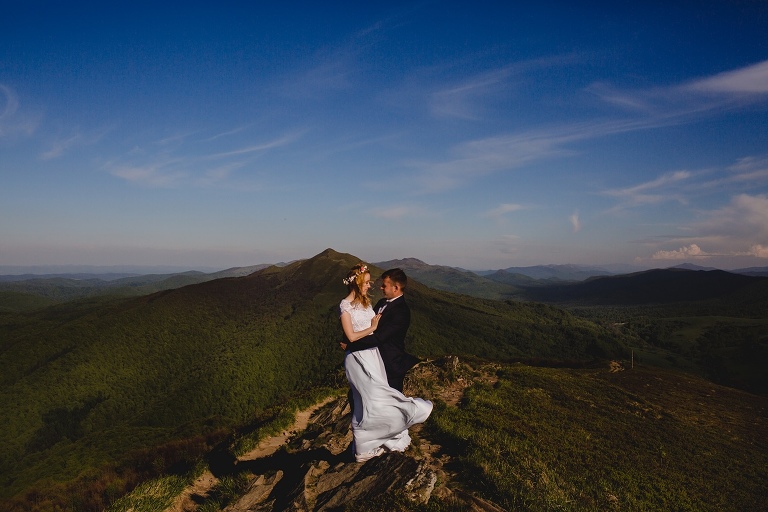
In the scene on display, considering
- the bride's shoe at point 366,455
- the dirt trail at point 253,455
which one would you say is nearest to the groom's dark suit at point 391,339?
the bride's shoe at point 366,455

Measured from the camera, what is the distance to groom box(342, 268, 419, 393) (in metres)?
7.50

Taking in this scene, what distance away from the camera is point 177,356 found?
143 meters

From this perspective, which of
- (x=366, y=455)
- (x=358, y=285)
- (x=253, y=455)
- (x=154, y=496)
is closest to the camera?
(x=358, y=285)

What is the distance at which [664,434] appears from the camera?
19391 mm

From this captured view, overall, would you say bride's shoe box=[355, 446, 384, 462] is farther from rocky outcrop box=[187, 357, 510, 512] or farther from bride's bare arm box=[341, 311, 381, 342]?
bride's bare arm box=[341, 311, 381, 342]

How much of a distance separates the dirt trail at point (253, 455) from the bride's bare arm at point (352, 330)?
24.1ft

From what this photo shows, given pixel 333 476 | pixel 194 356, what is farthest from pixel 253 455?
pixel 194 356

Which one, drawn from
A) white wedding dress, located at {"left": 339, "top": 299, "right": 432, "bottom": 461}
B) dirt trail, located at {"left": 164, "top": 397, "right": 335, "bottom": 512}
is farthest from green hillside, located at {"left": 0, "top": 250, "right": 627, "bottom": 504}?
white wedding dress, located at {"left": 339, "top": 299, "right": 432, "bottom": 461}

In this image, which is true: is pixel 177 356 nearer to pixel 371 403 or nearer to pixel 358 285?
pixel 371 403

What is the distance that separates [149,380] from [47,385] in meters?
30.2

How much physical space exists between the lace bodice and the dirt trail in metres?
7.39

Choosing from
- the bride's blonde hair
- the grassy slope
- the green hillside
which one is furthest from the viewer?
the green hillside

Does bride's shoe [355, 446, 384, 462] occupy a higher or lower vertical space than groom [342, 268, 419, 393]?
lower

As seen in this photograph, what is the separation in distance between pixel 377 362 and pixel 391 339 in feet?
1.93
